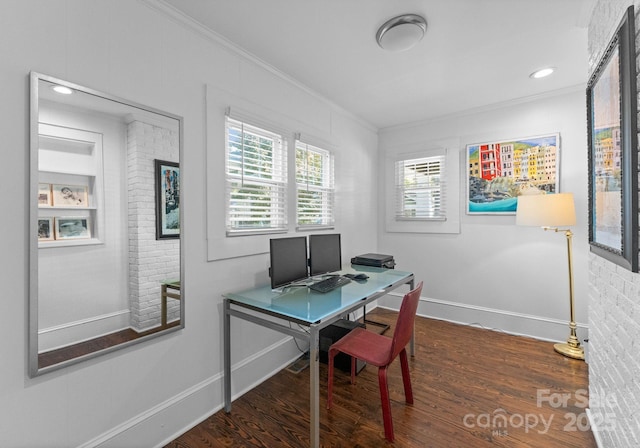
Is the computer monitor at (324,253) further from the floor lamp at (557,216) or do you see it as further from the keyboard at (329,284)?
the floor lamp at (557,216)

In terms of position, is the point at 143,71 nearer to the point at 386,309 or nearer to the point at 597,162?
the point at 597,162

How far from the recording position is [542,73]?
2.55 metres

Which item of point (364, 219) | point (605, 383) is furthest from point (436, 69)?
point (605, 383)

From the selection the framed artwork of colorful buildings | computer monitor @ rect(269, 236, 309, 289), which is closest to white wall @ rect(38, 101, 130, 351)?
computer monitor @ rect(269, 236, 309, 289)

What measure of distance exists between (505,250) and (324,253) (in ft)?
7.01

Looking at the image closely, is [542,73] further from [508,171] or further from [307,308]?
[307,308]

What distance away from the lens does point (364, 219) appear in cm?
382

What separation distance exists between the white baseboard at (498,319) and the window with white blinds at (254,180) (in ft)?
7.71

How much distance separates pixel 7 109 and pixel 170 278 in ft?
3.42

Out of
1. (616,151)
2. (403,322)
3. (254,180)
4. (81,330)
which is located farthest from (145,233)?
(616,151)

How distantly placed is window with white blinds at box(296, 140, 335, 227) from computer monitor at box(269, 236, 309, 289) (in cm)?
43

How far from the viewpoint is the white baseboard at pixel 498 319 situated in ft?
9.77

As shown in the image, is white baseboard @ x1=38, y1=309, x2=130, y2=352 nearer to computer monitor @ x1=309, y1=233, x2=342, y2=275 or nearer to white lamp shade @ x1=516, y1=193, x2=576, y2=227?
computer monitor @ x1=309, y1=233, x2=342, y2=275

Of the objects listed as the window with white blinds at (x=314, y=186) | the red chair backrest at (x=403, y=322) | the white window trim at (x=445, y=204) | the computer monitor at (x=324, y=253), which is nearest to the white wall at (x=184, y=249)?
the computer monitor at (x=324, y=253)
